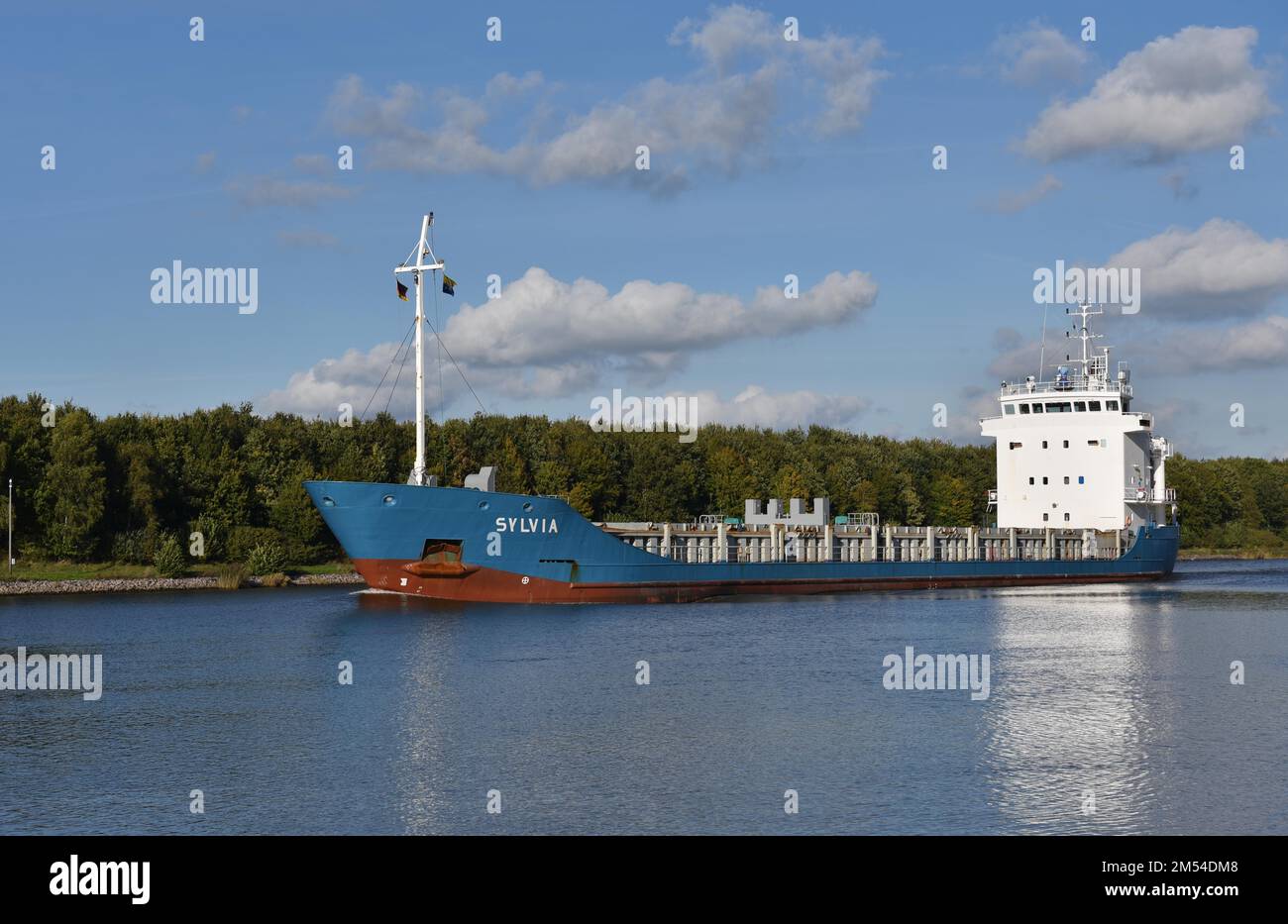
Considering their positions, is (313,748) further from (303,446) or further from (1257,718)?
(303,446)

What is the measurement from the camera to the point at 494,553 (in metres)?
47.3

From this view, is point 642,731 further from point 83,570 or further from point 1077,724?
point 83,570

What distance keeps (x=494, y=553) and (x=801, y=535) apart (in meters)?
22.5

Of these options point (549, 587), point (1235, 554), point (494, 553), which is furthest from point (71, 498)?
point (1235, 554)

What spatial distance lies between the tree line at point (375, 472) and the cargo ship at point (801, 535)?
61.5ft

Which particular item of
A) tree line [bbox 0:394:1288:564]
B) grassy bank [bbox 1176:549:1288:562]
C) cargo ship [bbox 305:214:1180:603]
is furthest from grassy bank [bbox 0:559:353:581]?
grassy bank [bbox 1176:549:1288:562]

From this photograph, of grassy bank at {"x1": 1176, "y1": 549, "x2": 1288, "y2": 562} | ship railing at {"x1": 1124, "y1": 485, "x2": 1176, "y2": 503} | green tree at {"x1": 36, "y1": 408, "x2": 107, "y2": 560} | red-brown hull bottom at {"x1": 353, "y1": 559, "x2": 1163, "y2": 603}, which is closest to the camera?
red-brown hull bottom at {"x1": 353, "y1": 559, "x2": 1163, "y2": 603}

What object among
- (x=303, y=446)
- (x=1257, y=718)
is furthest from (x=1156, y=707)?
(x=303, y=446)

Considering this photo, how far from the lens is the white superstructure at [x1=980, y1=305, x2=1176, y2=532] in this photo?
69.0 m

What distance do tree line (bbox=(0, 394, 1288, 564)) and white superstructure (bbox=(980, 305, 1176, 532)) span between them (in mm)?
34915

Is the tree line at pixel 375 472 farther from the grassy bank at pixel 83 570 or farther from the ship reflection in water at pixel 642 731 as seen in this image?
the ship reflection in water at pixel 642 731

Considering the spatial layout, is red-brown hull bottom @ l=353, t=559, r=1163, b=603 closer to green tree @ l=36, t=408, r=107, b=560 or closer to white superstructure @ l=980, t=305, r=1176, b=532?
white superstructure @ l=980, t=305, r=1176, b=532
